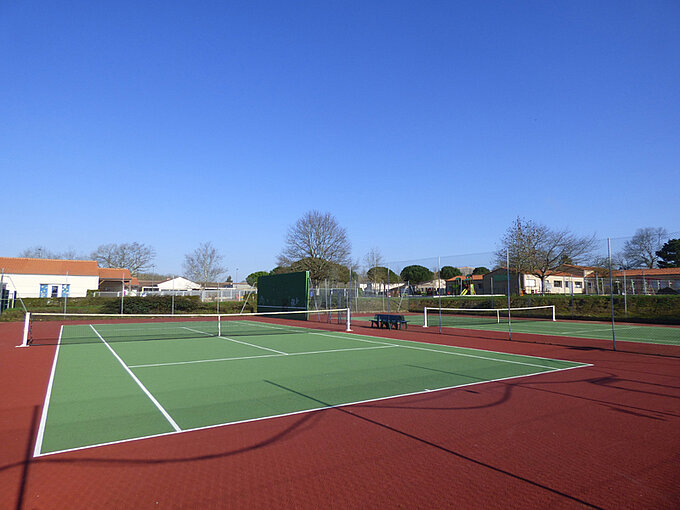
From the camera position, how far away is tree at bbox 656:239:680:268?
46719mm

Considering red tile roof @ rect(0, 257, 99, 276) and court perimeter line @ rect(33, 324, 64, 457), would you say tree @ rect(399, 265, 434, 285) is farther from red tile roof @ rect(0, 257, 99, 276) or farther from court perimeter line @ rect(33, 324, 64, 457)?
court perimeter line @ rect(33, 324, 64, 457)

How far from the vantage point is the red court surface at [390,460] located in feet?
11.9

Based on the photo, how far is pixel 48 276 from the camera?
45.6 m

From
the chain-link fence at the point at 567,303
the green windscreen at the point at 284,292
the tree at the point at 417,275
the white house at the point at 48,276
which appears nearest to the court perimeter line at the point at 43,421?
the chain-link fence at the point at 567,303

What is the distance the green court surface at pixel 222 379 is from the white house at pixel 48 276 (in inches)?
1422

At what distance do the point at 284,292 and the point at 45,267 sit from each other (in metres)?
32.7

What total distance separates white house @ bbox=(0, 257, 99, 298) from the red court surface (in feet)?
147

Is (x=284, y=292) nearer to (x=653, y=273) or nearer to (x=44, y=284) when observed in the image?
(x=653, y=273)

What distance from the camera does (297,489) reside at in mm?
3787

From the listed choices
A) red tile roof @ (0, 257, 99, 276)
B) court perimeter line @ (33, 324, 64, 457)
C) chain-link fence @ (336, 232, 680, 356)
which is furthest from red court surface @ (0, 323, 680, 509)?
red tile roof @ (0, 257, 99, 276)

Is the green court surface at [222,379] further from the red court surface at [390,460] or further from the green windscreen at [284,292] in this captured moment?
the green windscreen at [284,292]

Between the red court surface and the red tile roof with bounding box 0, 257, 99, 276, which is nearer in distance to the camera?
the red court surface

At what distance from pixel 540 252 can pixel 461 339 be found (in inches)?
1008

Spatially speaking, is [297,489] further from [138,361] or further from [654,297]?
[654,297]
